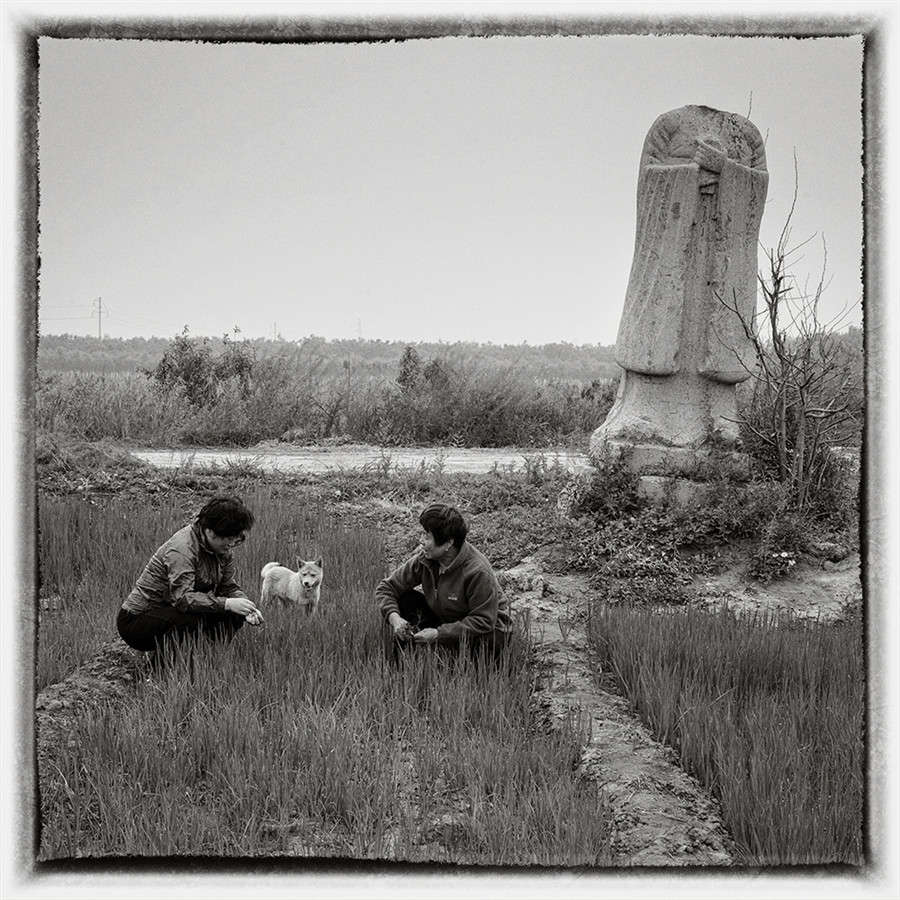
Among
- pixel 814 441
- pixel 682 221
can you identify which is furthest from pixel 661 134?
pixel 814 441

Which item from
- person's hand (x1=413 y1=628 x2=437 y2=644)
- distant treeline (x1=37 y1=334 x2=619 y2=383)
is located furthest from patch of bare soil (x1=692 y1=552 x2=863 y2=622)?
distant treeline (x1=37 y1=334 x2=619 y2=383)

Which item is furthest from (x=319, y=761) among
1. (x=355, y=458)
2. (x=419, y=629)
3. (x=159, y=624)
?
(x=355, y=458)

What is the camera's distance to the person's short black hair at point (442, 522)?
16.0 ft

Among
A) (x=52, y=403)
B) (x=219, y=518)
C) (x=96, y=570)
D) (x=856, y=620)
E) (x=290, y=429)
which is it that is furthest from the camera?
(x=290, y=429)

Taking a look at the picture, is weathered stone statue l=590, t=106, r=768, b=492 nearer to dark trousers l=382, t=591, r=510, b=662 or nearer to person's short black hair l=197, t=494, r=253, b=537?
dark trousers l=382, t=591, r=510, b=662

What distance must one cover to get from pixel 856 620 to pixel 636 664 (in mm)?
1930

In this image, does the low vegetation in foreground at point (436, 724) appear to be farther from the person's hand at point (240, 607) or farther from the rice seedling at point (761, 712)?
the person's hand at point (240, 607)

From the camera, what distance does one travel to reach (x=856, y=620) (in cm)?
627

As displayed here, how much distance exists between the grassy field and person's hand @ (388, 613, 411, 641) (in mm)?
150

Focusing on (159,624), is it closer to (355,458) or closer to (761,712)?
(761,712)

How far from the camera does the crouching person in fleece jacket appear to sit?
16.3ft

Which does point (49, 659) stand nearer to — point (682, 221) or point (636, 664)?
point (636, 664)

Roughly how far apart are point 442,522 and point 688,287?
163 inches

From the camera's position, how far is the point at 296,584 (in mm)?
6082
